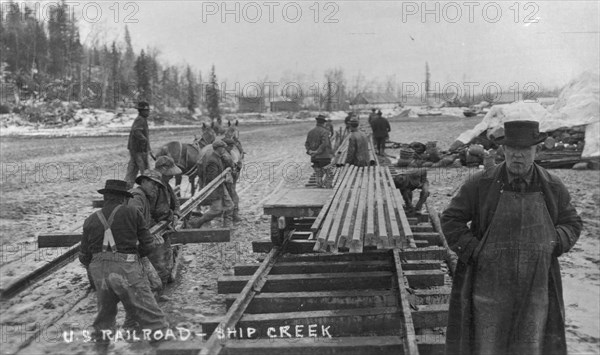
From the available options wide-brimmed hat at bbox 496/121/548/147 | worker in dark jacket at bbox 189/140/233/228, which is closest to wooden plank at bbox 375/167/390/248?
wide-brimmed hat at bbox 496/121/548/147

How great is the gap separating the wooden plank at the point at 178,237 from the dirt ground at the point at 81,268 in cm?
56

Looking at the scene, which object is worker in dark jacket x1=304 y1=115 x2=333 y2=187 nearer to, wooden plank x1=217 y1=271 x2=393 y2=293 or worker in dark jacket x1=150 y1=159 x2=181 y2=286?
worker in dark jacket x1=150 y1=159 x2=181 y2=286

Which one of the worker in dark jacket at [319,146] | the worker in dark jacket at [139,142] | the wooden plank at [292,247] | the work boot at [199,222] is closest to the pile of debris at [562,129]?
the worker in dark jacket at [319,146]

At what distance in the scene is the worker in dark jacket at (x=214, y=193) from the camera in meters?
9.28

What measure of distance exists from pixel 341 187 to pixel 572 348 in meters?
3.92

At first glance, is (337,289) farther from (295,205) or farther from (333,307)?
(295,205)

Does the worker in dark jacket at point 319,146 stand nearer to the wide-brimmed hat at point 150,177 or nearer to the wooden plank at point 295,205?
the wooden plank at point 295,205

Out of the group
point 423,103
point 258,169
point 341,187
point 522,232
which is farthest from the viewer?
point 423,103

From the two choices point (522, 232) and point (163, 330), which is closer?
point (522, 232)

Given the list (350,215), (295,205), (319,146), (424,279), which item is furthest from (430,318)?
(319,146)

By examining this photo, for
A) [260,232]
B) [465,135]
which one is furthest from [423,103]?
[260,232]

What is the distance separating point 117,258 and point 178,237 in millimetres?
2006

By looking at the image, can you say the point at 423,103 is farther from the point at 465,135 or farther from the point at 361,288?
the point at 361,288

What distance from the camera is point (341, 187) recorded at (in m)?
7.98
